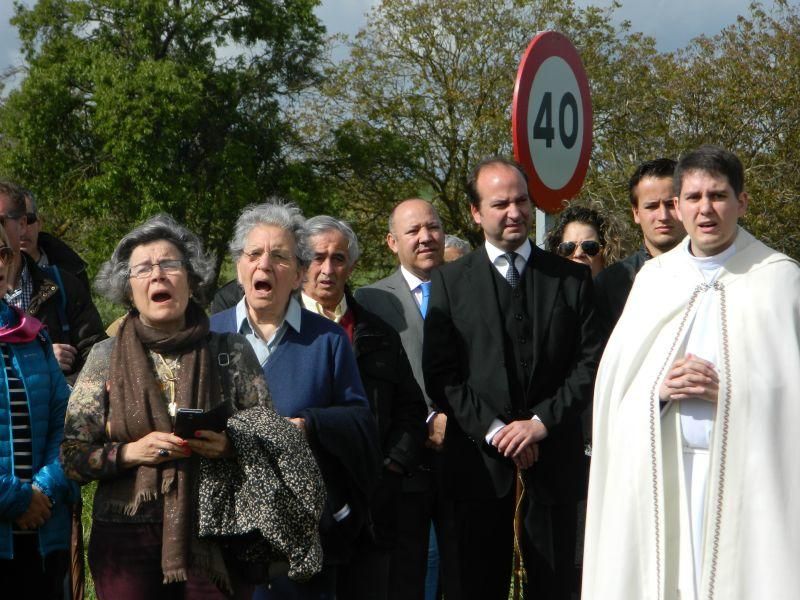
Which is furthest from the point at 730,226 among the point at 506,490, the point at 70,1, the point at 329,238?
the point at 70,1

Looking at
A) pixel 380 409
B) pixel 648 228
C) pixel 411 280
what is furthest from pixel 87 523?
pixel 648 228

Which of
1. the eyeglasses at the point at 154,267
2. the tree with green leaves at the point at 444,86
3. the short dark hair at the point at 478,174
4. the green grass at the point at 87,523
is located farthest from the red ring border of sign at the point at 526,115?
the tree with green leaves at the point at 444,86

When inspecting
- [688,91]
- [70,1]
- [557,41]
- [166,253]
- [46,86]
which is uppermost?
[70,1]

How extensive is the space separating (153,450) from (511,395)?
1956 millimetres

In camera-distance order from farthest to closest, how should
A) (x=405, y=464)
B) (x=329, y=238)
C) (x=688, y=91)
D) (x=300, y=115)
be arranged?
(x=300, y=115) < (x=688, y=91) < (x=329, y=238) < (x=405, y=464)

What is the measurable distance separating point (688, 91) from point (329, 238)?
939 inches

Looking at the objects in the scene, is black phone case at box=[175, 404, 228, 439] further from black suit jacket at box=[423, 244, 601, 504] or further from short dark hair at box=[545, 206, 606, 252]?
short dark hair at box=[545, 206, 606, 252]

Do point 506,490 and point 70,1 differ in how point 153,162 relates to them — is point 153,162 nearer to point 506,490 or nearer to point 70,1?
point 70,1

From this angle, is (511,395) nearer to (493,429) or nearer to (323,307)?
(493,429)

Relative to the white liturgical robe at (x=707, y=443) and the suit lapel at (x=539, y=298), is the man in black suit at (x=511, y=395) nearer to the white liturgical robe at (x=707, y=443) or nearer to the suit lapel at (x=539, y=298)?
the suit lapel at (x=539, y=298)

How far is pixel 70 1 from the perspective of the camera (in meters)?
43.1

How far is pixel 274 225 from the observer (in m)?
5.13

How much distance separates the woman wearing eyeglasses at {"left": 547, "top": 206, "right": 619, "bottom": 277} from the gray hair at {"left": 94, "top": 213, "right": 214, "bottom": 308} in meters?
2.88

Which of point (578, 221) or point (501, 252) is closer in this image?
point (501, 252)
